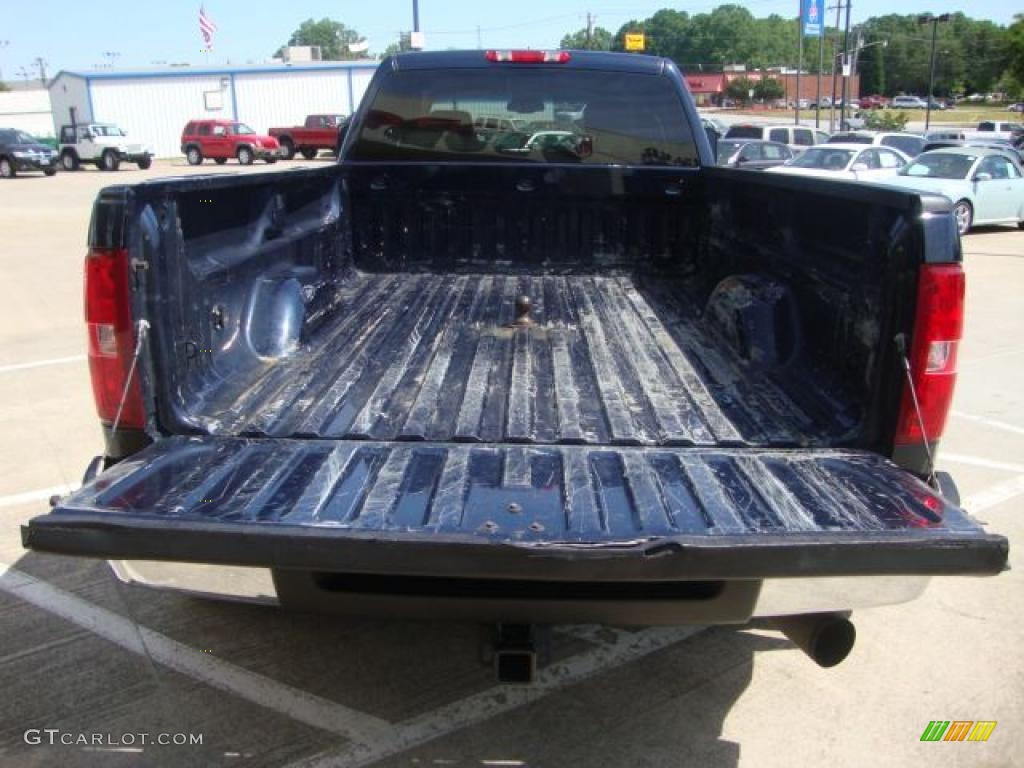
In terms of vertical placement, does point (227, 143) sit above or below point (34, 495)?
above

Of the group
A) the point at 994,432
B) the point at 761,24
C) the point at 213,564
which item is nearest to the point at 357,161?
the point at 213,564

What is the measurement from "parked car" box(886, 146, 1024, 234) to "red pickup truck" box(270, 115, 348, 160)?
25.9 metres

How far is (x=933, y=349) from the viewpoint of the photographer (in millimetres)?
2430

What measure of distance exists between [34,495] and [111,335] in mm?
2608

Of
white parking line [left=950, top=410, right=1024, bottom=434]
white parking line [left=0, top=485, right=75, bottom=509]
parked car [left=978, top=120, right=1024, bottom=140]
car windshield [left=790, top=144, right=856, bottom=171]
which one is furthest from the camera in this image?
parked car [left=978, top=120, right=1024, bottom=140]

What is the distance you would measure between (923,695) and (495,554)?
1.96m

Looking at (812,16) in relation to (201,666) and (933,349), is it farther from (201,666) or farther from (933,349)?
(201,666)

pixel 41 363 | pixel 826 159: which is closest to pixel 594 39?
pixel 826 159

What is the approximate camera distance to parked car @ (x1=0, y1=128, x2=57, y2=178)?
1286 inches

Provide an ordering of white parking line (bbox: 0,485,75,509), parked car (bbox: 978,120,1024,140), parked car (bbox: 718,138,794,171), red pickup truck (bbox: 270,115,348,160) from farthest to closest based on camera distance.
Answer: red pickup truck (bbox: 270,115,348,160) < parked car (bbox: 978,120,1024,140) < parked car (bbox: 718,138,794,171) < white parking line (bbox: 0,485,75,509)

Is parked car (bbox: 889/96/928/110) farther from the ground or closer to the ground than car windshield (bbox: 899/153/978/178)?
farther from the ground

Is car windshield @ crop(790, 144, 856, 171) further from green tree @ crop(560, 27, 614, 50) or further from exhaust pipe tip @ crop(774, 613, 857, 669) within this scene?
green tree @ crop(560, 27, 614, 50)

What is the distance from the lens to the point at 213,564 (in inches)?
81.0

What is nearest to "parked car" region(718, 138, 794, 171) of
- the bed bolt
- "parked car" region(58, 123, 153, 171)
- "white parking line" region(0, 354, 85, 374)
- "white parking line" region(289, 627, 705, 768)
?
"white parking line" region(0, 354, 85, 374)
